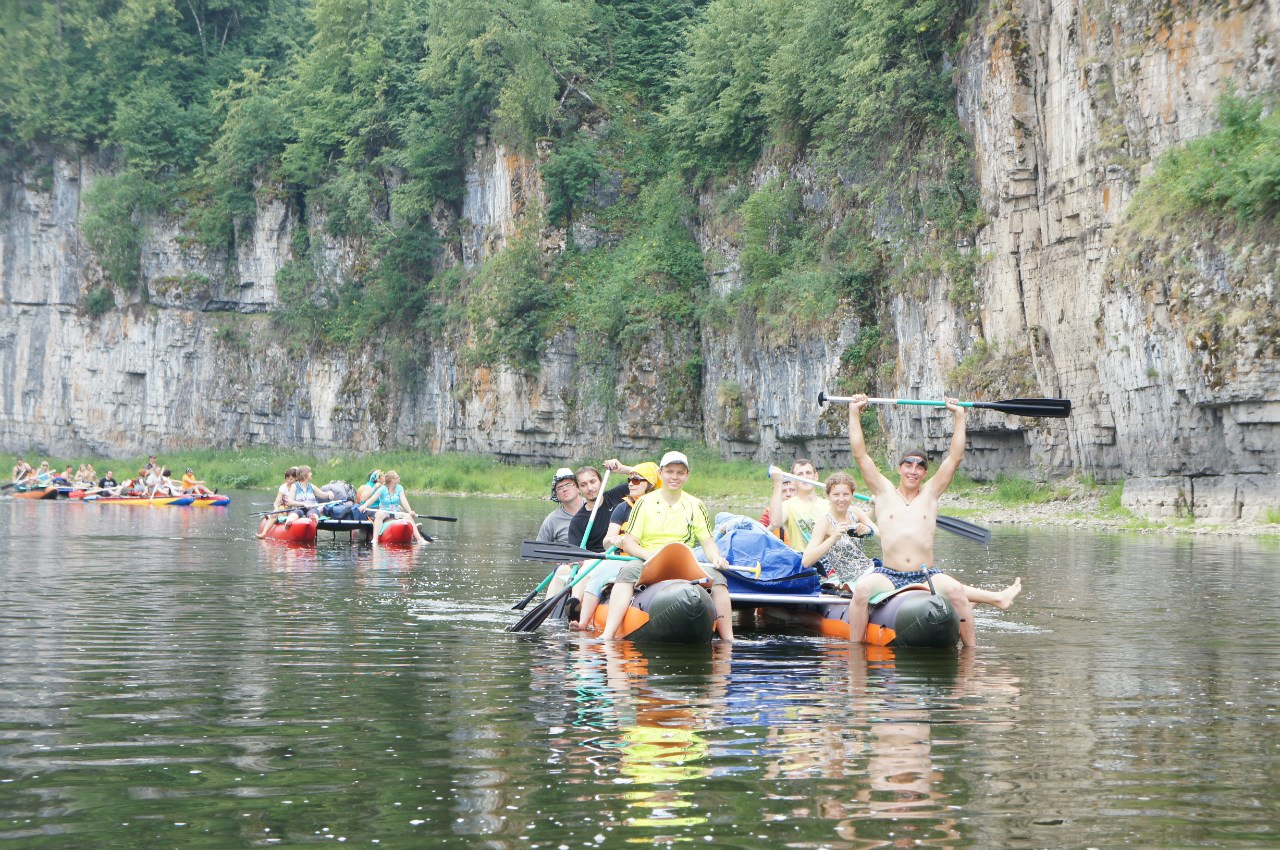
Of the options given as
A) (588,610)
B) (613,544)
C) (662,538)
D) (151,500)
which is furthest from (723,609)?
(151,500)

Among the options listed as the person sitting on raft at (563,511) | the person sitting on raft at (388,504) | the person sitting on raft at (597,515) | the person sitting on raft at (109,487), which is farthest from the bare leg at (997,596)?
the person sitting on raft at (109,487)

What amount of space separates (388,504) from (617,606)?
14363 mm

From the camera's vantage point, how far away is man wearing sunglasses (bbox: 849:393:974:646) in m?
11.7

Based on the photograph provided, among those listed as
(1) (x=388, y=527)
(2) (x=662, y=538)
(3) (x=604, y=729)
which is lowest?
(3) (x=604, y=729)

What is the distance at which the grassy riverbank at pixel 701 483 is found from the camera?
3203cm

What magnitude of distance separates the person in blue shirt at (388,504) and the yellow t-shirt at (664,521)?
1322 centimetres

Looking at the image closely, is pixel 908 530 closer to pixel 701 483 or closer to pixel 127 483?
A: pixel 701 483

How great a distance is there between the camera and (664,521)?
12.7m

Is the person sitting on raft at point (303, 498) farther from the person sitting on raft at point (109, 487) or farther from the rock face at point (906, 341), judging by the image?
the person sitting on raft at point (109, 487)

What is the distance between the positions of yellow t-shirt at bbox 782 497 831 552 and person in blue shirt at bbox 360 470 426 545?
466 inches

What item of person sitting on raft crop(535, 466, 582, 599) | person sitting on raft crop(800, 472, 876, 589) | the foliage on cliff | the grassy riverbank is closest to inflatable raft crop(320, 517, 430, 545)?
person sitting on raft crop(535, 466, 582, 599)

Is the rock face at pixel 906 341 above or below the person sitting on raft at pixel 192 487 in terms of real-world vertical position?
above

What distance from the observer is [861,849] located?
5766 millimetres

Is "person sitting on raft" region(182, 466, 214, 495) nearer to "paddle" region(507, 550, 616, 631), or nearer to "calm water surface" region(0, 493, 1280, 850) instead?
"calm water surface" region(0, 493, 1280, 850)
